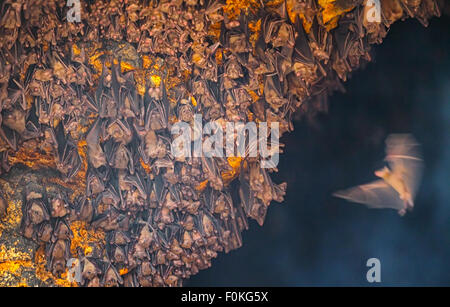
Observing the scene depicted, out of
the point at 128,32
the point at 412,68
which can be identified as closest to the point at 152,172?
the point at 128,32

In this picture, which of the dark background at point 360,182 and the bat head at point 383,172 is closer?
the dark background at point 360,182

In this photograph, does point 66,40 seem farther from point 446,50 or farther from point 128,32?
point 446,50

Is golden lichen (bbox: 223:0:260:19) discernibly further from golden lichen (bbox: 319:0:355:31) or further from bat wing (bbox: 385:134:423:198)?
bat wing (bbox: 385:134:423:198)

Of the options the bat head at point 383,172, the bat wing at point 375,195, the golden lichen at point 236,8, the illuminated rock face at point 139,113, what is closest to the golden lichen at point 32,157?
the illuminated rock face at point 139,113

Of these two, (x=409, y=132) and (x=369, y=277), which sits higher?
(x=409, y=132)

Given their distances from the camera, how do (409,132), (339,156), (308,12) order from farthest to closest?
(339,156) < (409,132) < (308,12)

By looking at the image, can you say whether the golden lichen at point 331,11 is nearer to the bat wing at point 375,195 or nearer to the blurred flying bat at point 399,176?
the blurred flying bat at point 399,176

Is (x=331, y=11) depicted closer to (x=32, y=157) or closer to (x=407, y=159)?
(x=407, y=159)

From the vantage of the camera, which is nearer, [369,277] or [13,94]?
[13,94]
